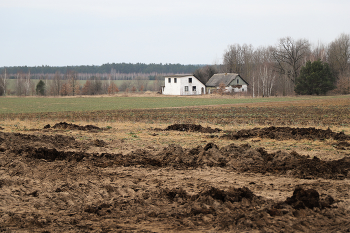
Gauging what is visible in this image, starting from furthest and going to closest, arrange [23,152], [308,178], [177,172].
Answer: [23,152]
[177,172]
[308,178]

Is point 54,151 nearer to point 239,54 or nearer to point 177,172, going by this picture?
point 177,172

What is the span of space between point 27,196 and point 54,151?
4955 mm

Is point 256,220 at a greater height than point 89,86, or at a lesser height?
lesser

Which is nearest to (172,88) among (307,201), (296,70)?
(296,70)

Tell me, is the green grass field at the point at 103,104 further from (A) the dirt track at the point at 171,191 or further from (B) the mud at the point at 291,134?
(A) the dirt track at the point at 171,191

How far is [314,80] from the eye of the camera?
69812 millimetres

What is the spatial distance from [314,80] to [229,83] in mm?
23147

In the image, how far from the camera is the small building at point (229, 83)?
291 ft

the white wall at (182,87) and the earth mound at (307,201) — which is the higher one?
the white wall at (182,87)

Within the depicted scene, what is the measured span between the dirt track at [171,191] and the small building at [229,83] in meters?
75.8

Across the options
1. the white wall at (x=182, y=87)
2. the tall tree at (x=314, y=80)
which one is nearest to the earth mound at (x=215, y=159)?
the tall tree at (x=314, y=80)

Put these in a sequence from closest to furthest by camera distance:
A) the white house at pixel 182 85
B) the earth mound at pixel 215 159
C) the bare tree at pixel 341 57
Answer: the earth mound at pixel 215 159 → the bare tree at pixel 341 57 → the white house at pixel 182 85

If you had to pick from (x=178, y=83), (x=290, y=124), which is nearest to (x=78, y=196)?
(x=290, y=124)

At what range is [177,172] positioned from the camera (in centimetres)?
1044
